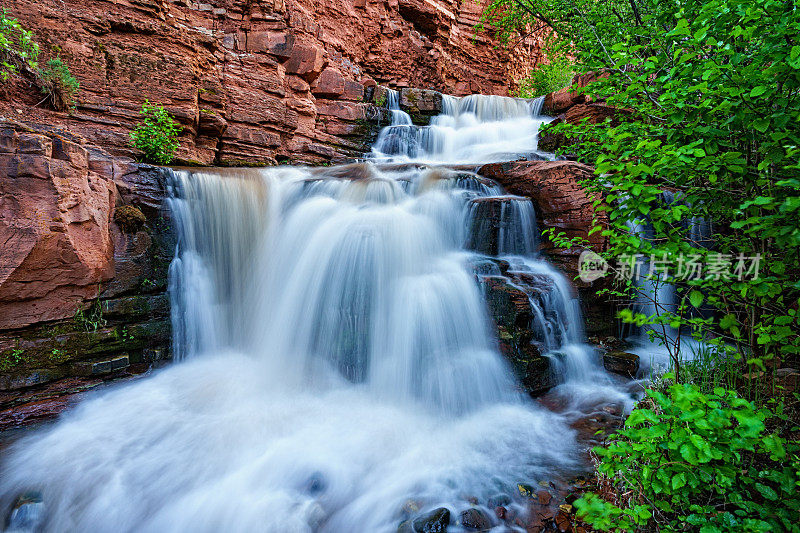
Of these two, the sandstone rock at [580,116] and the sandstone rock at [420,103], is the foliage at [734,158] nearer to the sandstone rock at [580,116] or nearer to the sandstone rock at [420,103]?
the sandstone rock at [580,116]

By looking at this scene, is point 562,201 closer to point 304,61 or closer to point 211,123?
point 211,123

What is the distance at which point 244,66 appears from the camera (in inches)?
360

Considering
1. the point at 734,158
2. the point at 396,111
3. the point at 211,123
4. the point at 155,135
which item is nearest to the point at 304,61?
the point at 396,111

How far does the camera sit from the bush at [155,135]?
21.0 ft

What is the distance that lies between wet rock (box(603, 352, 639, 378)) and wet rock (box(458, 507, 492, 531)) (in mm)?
3052

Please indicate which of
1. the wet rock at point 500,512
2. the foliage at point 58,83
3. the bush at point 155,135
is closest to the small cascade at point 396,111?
the bush at point 155,135

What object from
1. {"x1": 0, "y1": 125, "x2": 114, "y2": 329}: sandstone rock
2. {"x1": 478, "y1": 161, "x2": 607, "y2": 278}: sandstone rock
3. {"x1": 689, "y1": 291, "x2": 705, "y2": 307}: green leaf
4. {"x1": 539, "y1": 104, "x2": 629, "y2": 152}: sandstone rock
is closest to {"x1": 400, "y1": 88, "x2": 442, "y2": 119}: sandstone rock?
{"x1": 539, "y1": 104, "x2": 629, "y2": 152}: sandstone rock

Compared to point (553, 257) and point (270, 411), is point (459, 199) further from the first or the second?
point (270, 411)

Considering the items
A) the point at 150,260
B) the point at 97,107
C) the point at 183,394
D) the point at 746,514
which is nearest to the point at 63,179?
the point at 150,260

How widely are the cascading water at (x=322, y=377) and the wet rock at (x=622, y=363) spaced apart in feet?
0.73

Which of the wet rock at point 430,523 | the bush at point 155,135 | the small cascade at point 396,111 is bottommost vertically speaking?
the wet rock at point 430,523

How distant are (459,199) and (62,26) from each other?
7258 millimetres

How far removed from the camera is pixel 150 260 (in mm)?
5152

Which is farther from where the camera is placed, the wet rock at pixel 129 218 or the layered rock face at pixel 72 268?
the wet rock at pixel 129 218
